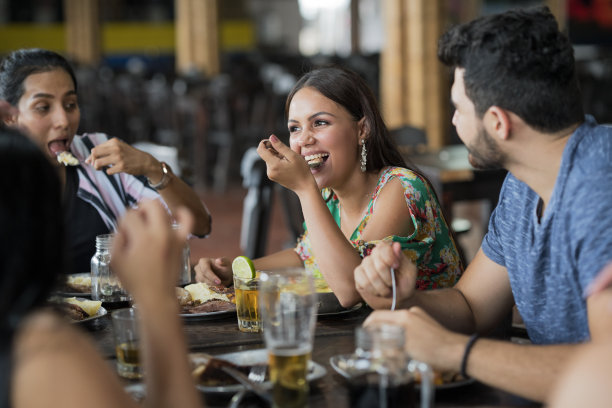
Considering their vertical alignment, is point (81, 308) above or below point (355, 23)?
below

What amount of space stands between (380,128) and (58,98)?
92 centimetres

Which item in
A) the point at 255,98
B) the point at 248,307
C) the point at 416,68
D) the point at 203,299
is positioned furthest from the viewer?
the point at 255,98

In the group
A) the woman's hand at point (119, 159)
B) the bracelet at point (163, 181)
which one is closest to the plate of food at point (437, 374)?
the woman's hand at point (119, 159)

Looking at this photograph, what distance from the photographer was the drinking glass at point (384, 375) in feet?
3.23

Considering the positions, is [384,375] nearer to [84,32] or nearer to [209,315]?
[209,315]

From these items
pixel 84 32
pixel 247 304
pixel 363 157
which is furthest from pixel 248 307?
pixel 84 32

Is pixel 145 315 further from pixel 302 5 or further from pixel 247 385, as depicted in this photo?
pixel 302 5

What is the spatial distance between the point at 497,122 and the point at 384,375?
54 centimetres

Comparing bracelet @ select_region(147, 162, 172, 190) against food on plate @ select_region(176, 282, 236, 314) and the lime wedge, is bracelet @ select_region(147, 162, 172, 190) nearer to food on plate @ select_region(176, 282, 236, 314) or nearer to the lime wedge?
food on plate @ select_region(176, 282, 236, 314)

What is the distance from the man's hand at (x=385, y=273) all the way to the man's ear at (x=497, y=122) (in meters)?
0.26

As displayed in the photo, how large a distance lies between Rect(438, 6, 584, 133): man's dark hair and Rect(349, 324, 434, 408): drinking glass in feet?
1.66

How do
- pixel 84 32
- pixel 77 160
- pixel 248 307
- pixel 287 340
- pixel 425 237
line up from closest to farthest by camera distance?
1. pixel 287 340
2. pixel 248 307
3. pixel 425 237
4. pixel 77 160
5. pixel 84 32

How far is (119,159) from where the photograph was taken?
213 centimetres

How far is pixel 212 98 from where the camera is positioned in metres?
7.46
